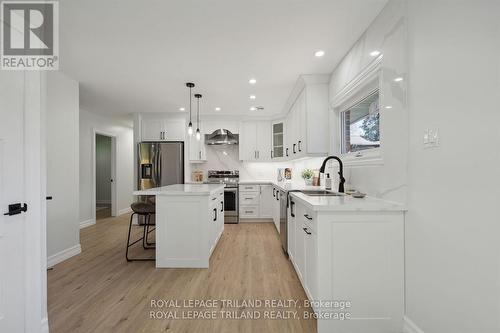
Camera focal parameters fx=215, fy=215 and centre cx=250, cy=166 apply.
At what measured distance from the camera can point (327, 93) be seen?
302cm

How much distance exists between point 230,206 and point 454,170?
13.5 feet

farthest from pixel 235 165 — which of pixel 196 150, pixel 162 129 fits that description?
pixel 162 129

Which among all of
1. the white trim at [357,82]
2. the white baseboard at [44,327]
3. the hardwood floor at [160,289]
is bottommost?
the hardwood floor at [160,289]

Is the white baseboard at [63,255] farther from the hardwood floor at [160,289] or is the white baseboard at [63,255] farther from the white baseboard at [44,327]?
the white baseboard at [44,327]

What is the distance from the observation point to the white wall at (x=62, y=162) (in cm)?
282

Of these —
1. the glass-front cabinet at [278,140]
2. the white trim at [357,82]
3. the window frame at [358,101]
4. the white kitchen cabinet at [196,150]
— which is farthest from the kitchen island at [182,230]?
the glass-front cabinet at [278,140]

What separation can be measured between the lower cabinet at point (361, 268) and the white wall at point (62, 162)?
3.33 m

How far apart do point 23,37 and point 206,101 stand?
281 cm

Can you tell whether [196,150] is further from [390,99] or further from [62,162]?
[390,99]

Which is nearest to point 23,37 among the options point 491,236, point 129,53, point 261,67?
point 129,53

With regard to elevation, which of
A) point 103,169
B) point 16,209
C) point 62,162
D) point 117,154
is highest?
point 117,154

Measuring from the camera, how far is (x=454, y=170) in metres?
1.16

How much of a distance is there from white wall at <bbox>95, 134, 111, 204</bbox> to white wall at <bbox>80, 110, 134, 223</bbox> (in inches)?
59.3

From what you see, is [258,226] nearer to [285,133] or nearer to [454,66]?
[285,133]
